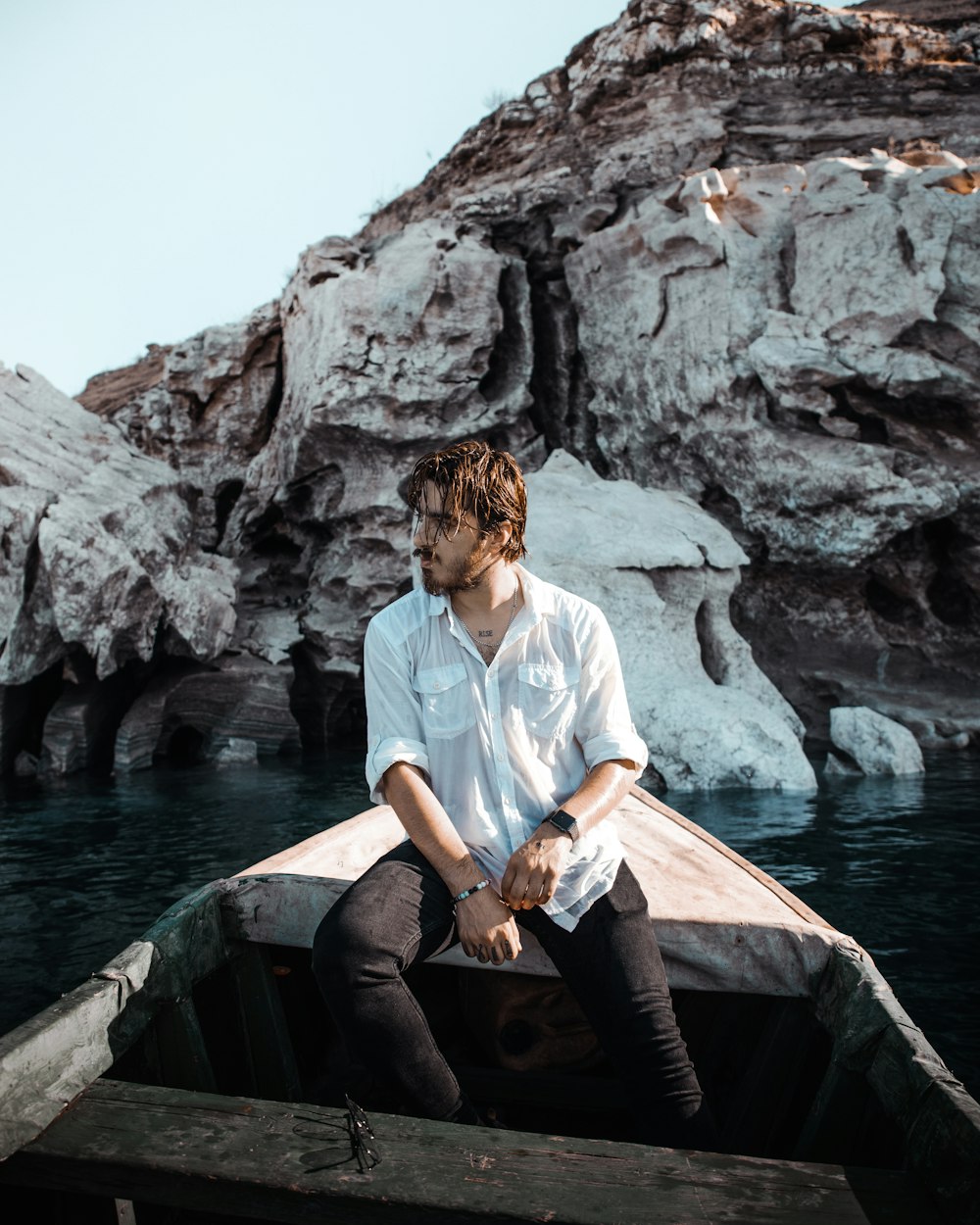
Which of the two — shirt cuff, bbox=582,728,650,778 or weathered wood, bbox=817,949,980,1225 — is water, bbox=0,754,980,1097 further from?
shirt cuff, bbox=582,728,650,778

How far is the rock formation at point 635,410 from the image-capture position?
11.6 m

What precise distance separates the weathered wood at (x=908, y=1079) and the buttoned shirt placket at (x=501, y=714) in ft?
2.82

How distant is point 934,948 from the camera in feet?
14.5

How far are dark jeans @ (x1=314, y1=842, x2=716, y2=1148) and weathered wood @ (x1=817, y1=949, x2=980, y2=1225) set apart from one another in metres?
0.39

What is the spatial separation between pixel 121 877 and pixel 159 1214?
487cm

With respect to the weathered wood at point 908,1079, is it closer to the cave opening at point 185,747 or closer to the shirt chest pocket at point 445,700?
the shirt chest pocket at point 445,700

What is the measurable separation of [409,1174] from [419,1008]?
0.42 meters

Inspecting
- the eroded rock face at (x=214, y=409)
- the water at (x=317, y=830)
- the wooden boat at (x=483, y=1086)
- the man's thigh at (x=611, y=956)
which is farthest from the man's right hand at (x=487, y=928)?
the eroded rock face at (x=214, y=409)

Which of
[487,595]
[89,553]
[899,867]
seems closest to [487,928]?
[487,595]

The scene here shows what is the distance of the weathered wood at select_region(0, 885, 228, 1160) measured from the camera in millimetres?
1654

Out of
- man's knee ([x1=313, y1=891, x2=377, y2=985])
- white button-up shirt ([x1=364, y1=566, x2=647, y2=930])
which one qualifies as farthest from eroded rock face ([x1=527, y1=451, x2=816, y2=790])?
man's knee ([x1=313, y1=891, x2=377, y2=985])

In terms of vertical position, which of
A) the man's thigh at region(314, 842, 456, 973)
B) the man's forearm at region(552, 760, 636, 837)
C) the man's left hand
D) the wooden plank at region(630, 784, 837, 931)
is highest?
the man's forearm at region(552, 760, 636, 837)

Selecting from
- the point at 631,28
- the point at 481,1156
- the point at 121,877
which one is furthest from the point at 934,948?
the point at 631,28

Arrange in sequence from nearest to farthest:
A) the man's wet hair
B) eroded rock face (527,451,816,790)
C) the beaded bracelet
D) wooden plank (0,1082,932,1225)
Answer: wooden plank (0,1082,932,1225) < the beaded bracelet < the man's wet hair < eroded rock face (527,451,816,790)
